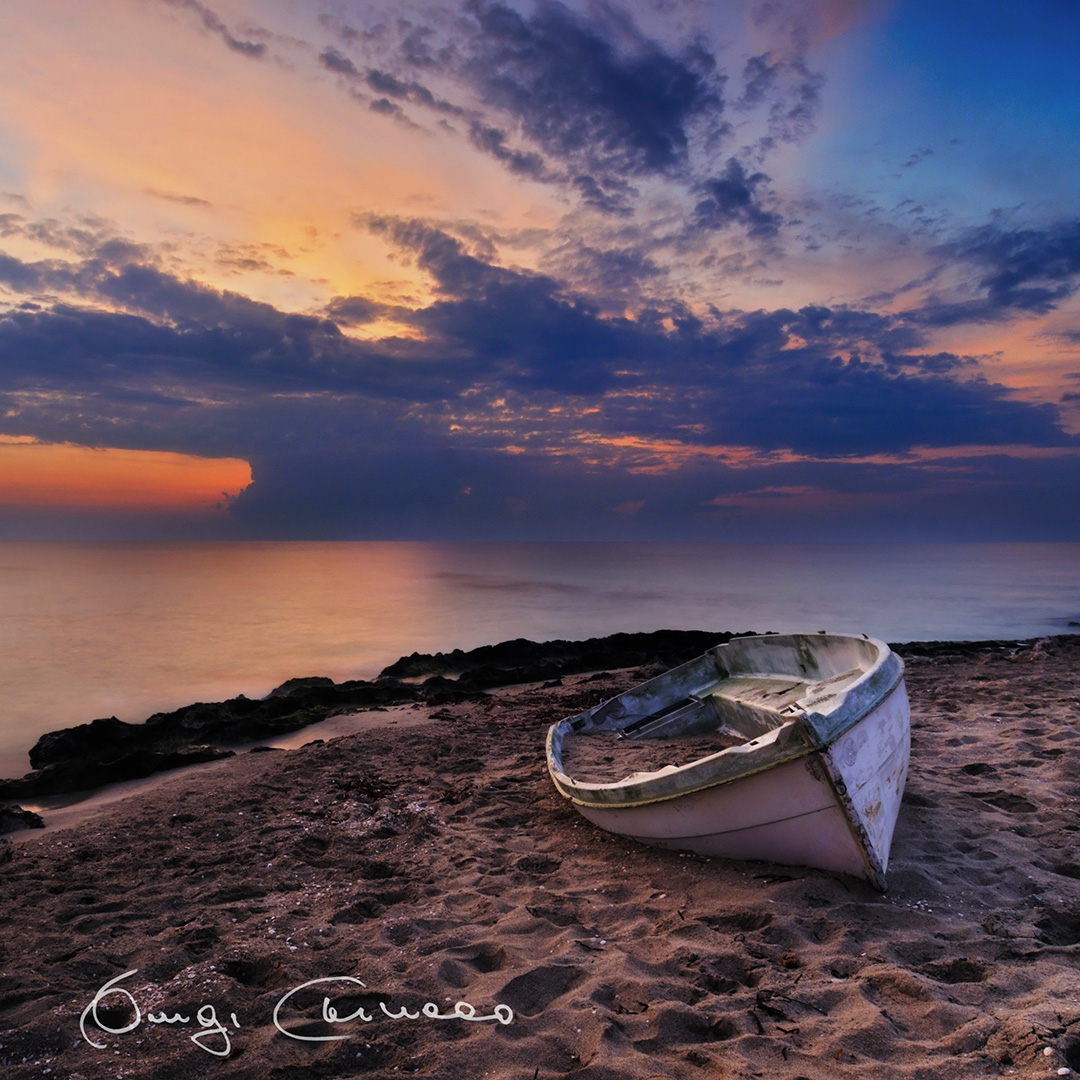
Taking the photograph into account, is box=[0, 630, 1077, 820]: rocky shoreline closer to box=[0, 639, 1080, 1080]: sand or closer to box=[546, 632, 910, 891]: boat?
box=[0, 639, 1080, 1080]: sand

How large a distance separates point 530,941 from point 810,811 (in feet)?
6.34

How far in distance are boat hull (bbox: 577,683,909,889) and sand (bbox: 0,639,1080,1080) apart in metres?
0.15

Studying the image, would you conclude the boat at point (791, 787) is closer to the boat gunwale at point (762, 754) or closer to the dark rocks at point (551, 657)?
the boat gunwale at point (762, 754)

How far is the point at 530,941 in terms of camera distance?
4191 millimetres

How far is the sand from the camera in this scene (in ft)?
10.4

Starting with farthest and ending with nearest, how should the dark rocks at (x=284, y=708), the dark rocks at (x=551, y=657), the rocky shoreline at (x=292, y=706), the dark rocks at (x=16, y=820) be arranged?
the dark rocks at (x=551, y=657) → the dark rocks at (x=284, y=708) → the rocky shoreline at (x=292, y=706) → the dark rocks at (x=16, y=820)

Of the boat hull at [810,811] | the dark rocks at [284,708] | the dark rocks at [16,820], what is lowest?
the dark rocks at [16,820]

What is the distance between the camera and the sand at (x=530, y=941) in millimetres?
3160

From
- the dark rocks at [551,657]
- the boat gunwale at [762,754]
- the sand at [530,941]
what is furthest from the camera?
the dark rocks at [551,657]

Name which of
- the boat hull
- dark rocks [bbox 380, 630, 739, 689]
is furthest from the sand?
dark rocks [bbox 380, 630, 739, 689]

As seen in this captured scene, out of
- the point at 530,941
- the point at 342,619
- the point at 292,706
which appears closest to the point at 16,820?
the point at 292,706

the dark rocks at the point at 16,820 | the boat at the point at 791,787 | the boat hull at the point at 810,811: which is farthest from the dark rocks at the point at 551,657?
the boat hull at the point at 810,811

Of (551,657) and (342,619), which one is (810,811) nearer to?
(551,657)

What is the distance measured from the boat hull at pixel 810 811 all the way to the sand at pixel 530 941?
15 centimetres
